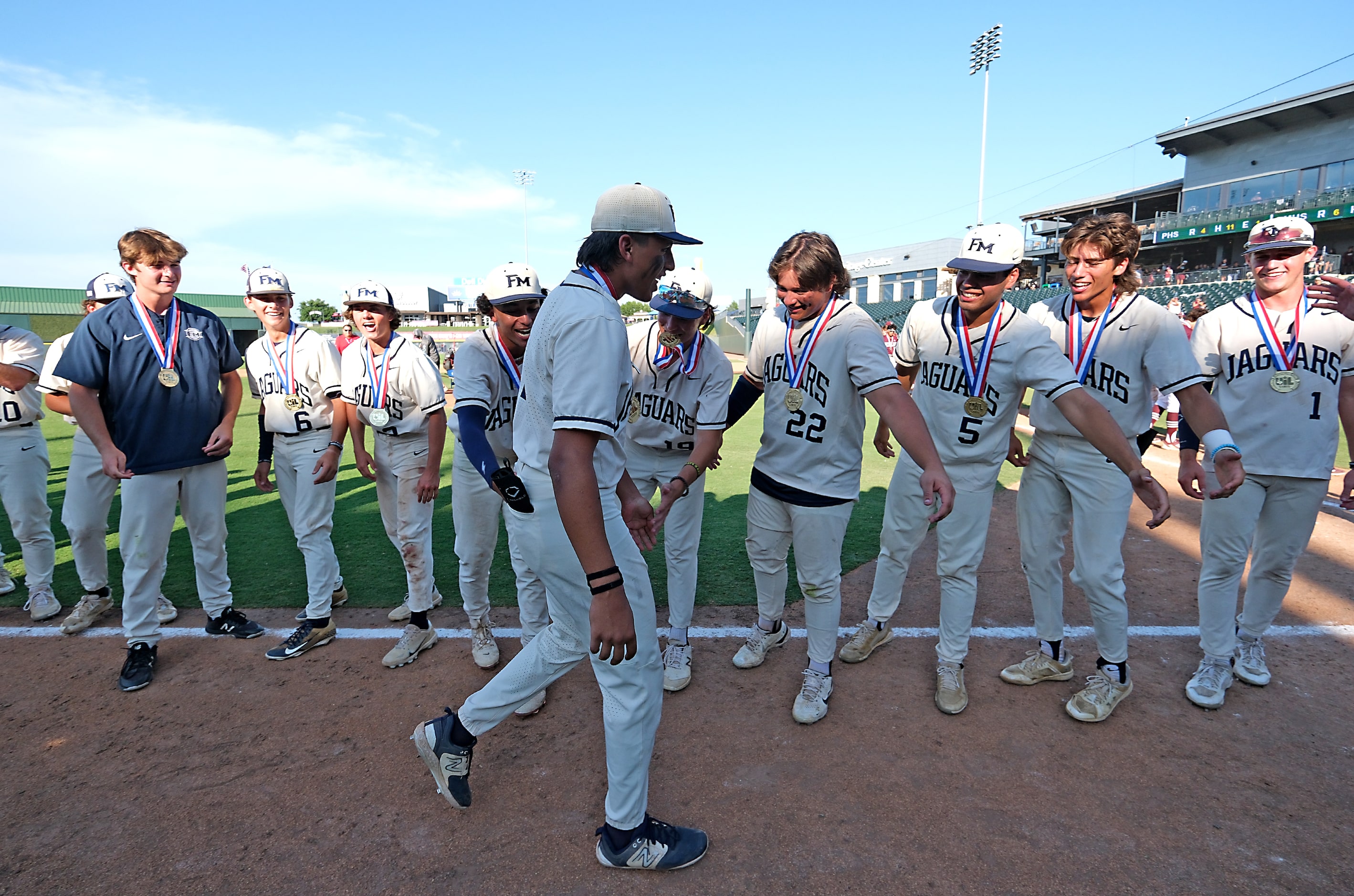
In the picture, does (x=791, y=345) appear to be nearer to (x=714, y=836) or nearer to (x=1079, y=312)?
(x=1079, y=312)

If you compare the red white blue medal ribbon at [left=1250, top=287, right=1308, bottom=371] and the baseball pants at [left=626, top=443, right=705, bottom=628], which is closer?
the red white blue medal ribbon at [left=1250, top=287, right=1308, bottom=371]

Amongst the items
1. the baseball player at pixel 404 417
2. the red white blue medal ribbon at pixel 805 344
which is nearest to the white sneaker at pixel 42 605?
the baseball player at pixel 404 417

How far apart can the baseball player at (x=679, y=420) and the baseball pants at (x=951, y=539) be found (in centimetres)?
117

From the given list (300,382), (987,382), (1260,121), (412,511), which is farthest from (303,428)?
(1260,121)

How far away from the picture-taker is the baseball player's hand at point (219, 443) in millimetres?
4332

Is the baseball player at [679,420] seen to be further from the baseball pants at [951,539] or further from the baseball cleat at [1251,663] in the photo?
the baseball cleat at [1251,663]

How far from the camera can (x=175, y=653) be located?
14.5 ft

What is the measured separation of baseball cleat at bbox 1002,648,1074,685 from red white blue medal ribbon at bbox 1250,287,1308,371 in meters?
1.95

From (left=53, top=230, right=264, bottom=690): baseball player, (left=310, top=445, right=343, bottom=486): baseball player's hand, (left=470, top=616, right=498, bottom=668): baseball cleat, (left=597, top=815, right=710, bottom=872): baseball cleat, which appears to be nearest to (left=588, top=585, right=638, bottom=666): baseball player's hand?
(left=597, top=815, right=710, bottom=872): baseball cleat

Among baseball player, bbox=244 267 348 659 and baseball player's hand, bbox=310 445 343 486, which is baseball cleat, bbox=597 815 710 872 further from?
baseball player's hand, bbox=310 445 343 486

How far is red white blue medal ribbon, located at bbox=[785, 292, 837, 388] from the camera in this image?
142 inches

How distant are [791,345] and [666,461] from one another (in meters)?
0.98

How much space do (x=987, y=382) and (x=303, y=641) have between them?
171 inches

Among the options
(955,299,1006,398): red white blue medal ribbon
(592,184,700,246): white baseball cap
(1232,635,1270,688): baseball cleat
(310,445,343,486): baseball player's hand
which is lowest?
(1232,635,1270,688): baseball cleat
